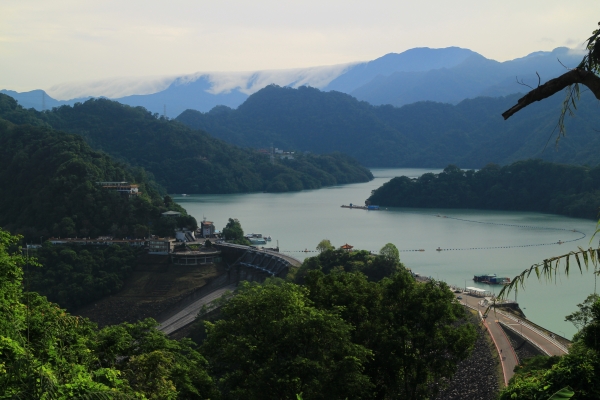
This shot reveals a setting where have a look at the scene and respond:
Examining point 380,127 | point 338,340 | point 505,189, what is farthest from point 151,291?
point 380,127

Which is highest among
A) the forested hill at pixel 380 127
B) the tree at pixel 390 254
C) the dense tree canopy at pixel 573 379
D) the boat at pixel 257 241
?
the forested hill at pixel 380 127

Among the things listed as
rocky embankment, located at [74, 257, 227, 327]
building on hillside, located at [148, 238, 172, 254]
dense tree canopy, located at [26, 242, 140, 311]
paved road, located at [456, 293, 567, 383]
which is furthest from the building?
paved road, located at [456, 293, 567, 383]

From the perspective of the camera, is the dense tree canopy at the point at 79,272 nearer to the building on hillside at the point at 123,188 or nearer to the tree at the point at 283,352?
the building on hillside at the point at 123,188

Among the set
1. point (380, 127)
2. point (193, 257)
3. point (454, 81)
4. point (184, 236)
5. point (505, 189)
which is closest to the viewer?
point (193, 257)

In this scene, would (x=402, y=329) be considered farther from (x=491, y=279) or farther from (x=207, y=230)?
(x=207, y=230)

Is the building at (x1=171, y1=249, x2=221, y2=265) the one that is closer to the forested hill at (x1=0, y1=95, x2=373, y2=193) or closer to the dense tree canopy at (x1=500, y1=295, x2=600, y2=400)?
the dense tree canopy at (x1=500, y1=295, x2=600, y2=400)

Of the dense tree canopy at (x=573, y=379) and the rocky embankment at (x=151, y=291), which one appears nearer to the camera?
the dense tree canopy at (x=573, y=379)

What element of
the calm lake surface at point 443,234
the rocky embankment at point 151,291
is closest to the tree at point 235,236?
the calm lake surface at point 443,234
